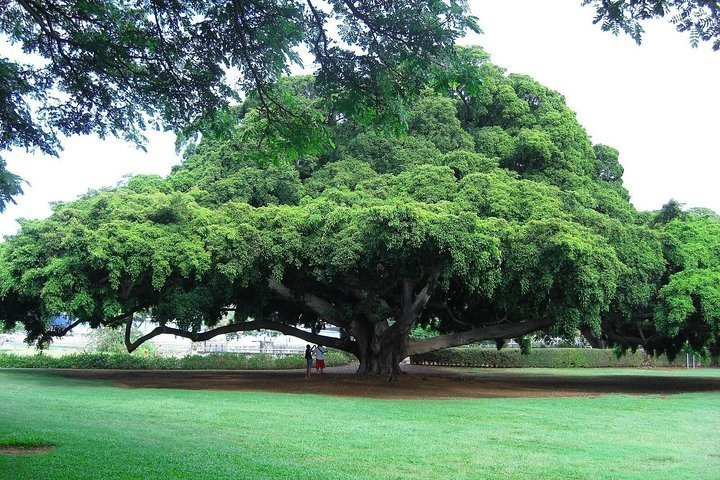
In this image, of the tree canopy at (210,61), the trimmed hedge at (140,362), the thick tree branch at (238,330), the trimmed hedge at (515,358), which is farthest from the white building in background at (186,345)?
the tree canopy at (210,61)

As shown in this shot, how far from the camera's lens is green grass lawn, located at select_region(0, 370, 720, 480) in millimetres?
7277

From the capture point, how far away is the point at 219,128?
7676 mm

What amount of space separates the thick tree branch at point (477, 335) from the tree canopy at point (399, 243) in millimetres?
68

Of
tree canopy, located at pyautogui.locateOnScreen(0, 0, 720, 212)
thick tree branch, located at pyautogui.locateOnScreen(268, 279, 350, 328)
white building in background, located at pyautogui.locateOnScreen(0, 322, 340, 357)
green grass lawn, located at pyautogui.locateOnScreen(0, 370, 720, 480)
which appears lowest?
green grass lawn, located at pyautogui.locateOnScreen(0, 370, 720, 480)

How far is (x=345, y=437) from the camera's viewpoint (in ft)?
32.2

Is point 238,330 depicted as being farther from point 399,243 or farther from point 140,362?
point 399,243

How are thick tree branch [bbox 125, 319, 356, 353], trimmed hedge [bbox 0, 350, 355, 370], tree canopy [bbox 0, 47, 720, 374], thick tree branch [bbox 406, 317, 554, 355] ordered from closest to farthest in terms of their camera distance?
tree canopy [bbox 0, 47, 720, 374] < thick tree branch [bbox 406, 317, 554, 355] < thick tree branch [bbox 125, 319, 356, 353] < trimmed hedge [bbox 0, 350, 355, 370]

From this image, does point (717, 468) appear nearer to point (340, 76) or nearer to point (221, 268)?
point (340, 76)

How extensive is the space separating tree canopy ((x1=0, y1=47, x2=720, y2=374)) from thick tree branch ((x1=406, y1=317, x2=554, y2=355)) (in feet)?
0.22

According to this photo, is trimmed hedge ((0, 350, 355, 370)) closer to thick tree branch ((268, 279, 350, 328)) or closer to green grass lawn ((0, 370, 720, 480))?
thick tree branch ((268, 279, 350, 328))

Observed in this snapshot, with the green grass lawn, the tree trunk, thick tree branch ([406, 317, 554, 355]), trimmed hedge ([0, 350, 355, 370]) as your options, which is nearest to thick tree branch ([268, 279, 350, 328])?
the tree trunk

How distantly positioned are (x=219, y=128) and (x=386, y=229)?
9202 millimetres

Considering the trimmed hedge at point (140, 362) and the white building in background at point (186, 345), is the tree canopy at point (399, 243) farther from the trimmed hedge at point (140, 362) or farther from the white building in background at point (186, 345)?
the white building in background at point (186, 345)

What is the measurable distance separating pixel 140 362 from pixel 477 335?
1510 centimetres
